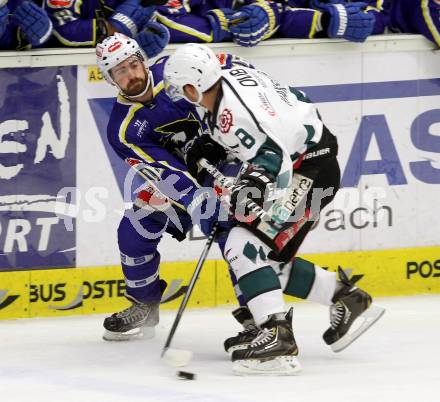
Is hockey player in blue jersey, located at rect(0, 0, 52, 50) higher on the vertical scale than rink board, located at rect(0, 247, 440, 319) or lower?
higher

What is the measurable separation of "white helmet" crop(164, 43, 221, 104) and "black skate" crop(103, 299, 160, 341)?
1.19m

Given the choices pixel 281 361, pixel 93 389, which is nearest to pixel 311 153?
pixel 281 361

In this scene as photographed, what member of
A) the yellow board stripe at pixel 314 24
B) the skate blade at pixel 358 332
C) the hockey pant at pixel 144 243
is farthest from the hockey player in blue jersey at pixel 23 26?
the skate blade at pixel 358 332

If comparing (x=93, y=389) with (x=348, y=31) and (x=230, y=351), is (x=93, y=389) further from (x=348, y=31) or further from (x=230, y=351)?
(x=348, y=31)

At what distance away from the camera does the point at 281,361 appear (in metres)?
5.08

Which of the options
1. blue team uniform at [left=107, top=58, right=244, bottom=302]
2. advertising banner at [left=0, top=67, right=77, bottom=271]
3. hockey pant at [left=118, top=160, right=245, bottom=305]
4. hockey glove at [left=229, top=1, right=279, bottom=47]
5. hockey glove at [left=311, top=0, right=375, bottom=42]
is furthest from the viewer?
hockey glove at [left=311, top=0, right=375, bottom=42]

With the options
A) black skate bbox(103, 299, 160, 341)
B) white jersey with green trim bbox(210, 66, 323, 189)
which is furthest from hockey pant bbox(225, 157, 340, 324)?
black skate bbox(103, 299, 160, 341)

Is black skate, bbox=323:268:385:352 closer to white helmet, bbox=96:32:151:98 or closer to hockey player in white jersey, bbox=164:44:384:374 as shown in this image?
hockey player in white jersey, bbox=164:44:384:374

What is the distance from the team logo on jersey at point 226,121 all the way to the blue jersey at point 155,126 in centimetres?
58

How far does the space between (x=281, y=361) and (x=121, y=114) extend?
122 cm

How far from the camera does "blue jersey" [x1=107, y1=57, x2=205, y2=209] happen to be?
5.57 m

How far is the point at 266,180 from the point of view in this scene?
4.94 metres

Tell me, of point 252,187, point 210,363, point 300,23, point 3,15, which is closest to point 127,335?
point 210,363

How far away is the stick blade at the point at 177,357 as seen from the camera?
5191 millimetres
